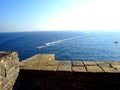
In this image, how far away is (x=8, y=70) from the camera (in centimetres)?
378

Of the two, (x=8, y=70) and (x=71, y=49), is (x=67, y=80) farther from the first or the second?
(x=71, y=49)

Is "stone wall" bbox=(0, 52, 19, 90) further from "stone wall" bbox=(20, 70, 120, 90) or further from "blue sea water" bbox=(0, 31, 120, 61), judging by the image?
"blue sea water" bbox=(0, 31, 120, 61)

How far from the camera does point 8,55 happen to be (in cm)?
387

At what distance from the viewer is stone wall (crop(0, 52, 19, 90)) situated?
3.51 meters

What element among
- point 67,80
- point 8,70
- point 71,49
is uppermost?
point 8,70

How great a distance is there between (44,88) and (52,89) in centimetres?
26

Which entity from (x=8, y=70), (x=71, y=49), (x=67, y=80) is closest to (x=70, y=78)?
(x=67, y=80)

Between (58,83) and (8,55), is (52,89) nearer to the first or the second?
(58,83)

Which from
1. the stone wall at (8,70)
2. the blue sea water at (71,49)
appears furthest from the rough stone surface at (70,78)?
the blue sea water at (71,49)

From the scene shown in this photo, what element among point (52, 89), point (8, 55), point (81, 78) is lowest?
point (52, 89)

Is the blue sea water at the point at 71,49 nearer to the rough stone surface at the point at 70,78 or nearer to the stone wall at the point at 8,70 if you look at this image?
the rough stone surface at the point at 70,78

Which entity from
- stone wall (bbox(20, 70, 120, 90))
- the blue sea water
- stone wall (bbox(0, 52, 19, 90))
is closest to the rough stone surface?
stone wall (bbox(20, 70, 120, 90))

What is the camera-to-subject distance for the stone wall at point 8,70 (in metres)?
3.51

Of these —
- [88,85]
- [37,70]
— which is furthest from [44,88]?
[88,85]
